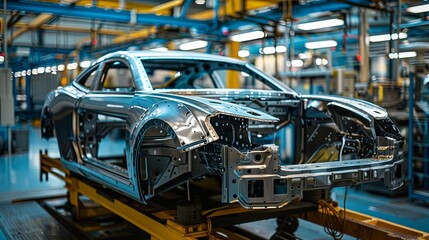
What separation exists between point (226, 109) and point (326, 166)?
0.81m

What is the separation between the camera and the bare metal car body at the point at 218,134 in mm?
2879

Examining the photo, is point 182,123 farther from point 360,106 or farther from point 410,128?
point 410,128

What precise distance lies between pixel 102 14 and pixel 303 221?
4787 mm

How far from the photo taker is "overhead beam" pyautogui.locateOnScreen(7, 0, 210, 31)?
688 centimetres

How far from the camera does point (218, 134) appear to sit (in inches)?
125

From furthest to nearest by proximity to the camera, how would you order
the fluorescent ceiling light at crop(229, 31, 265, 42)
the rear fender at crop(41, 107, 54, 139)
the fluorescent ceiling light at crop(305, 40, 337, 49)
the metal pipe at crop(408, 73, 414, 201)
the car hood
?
1. the fluorescent ceiling light at crop(305, 40, 337, 49)
2. the fluorescent ceiling light at crop(229, 31, 265, 42)
3. the metal pipe at crop(408, 73, 414, 201)
4. the rear fender at crop(41, 107, 54, 139)
5. the car hood

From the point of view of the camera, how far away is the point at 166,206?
Answer: 3953mm

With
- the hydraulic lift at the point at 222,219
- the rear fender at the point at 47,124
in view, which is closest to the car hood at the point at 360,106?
the hydraulic lift at the point at 222,219

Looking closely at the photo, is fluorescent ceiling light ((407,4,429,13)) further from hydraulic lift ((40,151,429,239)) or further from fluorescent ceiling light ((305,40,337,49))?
fluorescent ceiling light ((305,40,337,49))

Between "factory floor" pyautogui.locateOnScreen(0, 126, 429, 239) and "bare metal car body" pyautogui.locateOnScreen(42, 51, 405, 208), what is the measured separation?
951 millimetres

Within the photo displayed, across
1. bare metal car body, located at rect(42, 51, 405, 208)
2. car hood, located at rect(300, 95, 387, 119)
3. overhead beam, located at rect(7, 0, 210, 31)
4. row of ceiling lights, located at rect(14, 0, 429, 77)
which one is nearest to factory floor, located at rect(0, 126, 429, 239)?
bare metal car body, located at rect(42, 51, 405, 208)

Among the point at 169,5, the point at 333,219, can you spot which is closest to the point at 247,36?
the point at 169,5

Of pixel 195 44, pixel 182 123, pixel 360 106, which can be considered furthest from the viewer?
pixel 195 44

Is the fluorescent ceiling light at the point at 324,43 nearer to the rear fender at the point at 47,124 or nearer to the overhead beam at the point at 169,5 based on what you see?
the overhead beam at the point at 169,5
